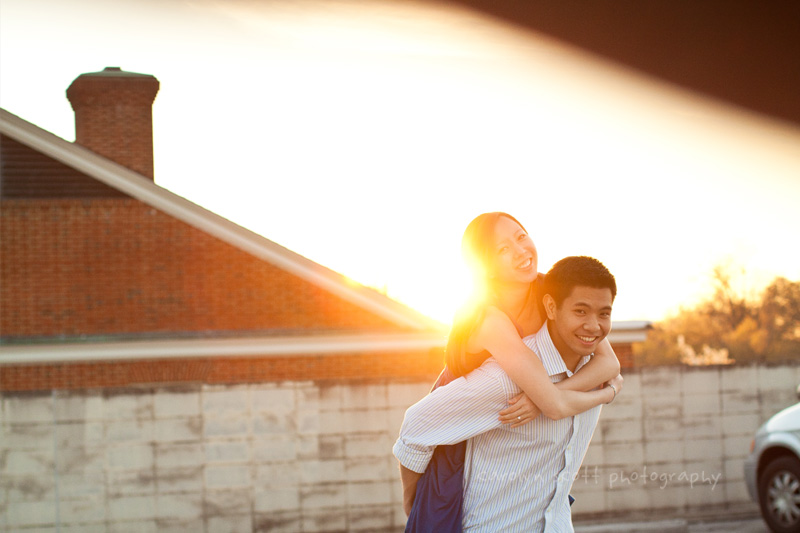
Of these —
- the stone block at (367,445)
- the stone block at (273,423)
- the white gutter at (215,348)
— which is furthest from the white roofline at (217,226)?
the stone block at (273,423)

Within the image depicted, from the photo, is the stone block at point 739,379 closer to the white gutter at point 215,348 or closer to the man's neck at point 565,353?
the white gutter at point 215,348

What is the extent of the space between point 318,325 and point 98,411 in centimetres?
862

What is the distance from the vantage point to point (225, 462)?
28.2ft

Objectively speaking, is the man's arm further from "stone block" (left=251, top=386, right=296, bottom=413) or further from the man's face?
"stone block" (left=251, top=386, right=296, bottom=413)

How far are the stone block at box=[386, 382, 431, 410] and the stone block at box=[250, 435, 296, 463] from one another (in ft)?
3.34

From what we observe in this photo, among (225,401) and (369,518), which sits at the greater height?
(225,401)

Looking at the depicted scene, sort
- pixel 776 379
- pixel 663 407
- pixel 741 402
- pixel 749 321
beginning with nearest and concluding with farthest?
pixel 663 407
pixel 741 402
pixel 776 379
pixel 749 321

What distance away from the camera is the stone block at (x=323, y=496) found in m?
8.73

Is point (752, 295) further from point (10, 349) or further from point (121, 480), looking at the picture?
point (121, 480)

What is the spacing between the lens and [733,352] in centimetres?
4525

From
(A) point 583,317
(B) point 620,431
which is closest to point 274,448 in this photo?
(B) point 620,431

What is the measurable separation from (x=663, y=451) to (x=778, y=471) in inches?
61.4

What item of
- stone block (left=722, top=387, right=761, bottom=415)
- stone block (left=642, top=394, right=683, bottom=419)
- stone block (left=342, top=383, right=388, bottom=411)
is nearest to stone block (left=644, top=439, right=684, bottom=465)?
stone block (left=642, top=394, right=683, bottom=419)

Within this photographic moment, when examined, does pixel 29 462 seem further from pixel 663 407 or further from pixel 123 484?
pixel 663 407
